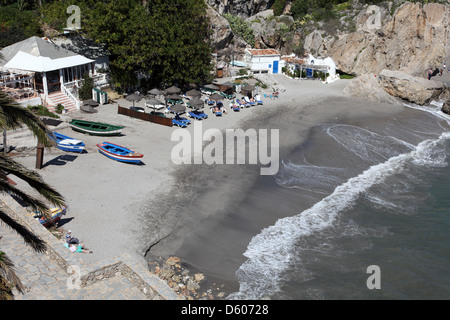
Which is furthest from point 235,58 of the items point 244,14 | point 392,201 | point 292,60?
point 392,201

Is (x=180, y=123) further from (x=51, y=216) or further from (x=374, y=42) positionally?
(x=374, y=42)

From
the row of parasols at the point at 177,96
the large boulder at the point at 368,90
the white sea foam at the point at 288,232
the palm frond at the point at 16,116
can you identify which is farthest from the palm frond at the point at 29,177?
the large boulder at the point at 368,90

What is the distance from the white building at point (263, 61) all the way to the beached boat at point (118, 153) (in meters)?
33.9

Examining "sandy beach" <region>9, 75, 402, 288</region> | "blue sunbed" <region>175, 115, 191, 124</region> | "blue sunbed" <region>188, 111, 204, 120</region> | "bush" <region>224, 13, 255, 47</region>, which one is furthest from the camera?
"bush" <region>224, 13, 255, 47</region>

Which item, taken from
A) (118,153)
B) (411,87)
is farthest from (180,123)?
(411,87)

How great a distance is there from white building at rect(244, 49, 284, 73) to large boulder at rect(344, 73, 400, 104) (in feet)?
38.2

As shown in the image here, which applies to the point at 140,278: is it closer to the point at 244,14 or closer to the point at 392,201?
the point at 392,201

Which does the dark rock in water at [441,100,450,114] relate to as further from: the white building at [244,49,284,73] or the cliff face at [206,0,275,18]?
the cliff face at [206,0,275,18]

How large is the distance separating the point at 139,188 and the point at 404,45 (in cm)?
4791

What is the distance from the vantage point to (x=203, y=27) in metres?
50.2

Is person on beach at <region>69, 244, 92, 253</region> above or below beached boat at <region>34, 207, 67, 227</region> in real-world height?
below

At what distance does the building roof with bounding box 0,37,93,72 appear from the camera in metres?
39.3

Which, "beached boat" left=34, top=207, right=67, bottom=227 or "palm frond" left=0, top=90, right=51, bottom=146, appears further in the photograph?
"beached boat" left=34, top=207, right=67, bottom=227

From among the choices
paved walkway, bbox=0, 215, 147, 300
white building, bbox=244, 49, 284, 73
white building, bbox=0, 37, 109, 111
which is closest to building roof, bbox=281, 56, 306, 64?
white building, bbox=244, 49, 284, 73
